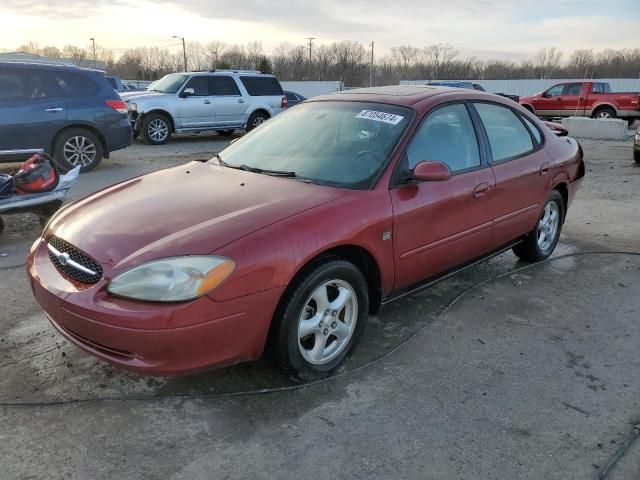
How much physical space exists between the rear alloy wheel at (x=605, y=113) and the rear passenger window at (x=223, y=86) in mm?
15022

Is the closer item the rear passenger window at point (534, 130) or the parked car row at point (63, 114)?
the rear passenger window at point (534, 130)

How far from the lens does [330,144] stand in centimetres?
357

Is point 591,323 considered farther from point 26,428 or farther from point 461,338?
point 26,428

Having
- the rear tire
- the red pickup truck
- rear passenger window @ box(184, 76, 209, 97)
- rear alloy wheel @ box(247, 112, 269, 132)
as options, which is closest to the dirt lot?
rear passenger window @ box(184, 76, 209, 97)

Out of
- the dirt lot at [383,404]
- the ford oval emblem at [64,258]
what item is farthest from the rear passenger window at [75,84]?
the ford oval emblem at [64,258]

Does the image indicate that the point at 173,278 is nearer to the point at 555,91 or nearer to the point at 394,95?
the point at 394,95

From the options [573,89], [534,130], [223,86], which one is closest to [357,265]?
[534,130]

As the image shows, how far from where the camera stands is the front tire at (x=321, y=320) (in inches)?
108

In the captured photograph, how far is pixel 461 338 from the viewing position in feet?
11.6

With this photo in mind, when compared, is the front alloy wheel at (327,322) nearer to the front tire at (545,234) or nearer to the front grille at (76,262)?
the front grille at (76,262)

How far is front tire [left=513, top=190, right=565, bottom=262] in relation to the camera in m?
4.82

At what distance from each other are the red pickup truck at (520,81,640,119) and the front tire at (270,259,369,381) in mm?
21539

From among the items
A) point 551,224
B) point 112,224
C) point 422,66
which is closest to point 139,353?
point 112,224

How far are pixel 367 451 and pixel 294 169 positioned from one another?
1784 millimetres
